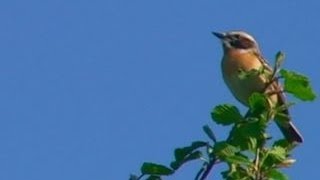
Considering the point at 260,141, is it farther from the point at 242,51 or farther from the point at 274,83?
the point at 242,51

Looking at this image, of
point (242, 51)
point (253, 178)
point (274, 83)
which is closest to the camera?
point (253, 178)

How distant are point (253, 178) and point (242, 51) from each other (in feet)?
16.3

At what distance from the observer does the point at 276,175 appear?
2939 millimetres

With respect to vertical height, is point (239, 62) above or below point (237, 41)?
below

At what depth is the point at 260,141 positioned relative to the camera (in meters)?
3.11

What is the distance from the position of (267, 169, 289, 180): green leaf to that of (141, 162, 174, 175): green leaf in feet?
1.21

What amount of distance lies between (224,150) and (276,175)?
0.20 metres

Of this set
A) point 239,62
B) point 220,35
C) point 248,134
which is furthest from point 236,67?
point 248,134

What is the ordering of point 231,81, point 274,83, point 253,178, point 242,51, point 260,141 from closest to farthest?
point 253,178 → point 260,141 → point 274,83 → point 231,81 → point 242,51

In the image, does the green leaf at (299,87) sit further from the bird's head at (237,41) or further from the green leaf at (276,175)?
the bird's head at (237,41)

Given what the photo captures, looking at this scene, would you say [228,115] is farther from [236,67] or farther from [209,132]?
[236,67]

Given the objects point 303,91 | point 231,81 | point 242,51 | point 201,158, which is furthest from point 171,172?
point 242,51

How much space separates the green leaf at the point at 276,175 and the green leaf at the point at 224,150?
146mm

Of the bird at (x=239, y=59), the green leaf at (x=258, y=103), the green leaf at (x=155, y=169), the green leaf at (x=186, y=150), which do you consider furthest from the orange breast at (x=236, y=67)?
the green leaf at (x=155, y=169)
